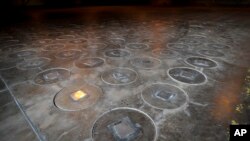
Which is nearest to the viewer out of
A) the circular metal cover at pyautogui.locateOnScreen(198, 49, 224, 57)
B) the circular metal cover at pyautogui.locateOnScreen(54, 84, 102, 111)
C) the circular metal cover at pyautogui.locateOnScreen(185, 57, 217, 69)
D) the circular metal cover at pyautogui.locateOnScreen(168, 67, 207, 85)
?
the circular metal cover at pyautogui.locateOnScreen(54, 84, 102, 111)

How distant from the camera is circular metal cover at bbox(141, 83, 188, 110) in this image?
129 centimetres

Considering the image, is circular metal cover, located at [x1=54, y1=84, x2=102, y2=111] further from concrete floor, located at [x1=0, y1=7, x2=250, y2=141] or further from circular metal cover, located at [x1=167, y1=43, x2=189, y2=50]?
circular metal cover, located at [x1=167, y1=43, x2=189, y2=50]

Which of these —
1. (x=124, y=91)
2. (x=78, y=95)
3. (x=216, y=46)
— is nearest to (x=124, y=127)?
(x=124, y=91)

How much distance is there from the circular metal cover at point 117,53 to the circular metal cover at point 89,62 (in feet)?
0.78

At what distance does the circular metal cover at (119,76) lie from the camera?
1.66 metres

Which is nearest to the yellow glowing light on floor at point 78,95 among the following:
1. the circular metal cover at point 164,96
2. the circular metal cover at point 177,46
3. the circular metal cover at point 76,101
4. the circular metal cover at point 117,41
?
the circular metal cover at point 76,101

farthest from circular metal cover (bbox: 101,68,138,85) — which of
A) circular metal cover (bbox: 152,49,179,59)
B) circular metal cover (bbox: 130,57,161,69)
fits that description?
circular metal cover (bbox: 152,49,179,59)

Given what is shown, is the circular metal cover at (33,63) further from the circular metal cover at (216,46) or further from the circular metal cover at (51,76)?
the circular metal cover at (216,46)

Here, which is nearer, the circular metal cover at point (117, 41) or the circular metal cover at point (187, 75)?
the circular metal cover at point (187, 75)

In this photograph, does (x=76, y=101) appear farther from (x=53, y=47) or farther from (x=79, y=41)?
(x=79, y=41)

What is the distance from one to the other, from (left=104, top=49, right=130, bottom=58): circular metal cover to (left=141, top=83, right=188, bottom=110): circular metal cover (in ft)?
3.11

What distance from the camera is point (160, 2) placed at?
10031mm

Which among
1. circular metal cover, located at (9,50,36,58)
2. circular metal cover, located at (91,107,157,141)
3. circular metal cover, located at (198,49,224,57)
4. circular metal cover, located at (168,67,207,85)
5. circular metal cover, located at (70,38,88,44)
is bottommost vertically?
circular metal cover, located at (91,107,157,141)

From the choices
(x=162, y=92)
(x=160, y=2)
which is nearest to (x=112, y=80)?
(x=162, y=92)
